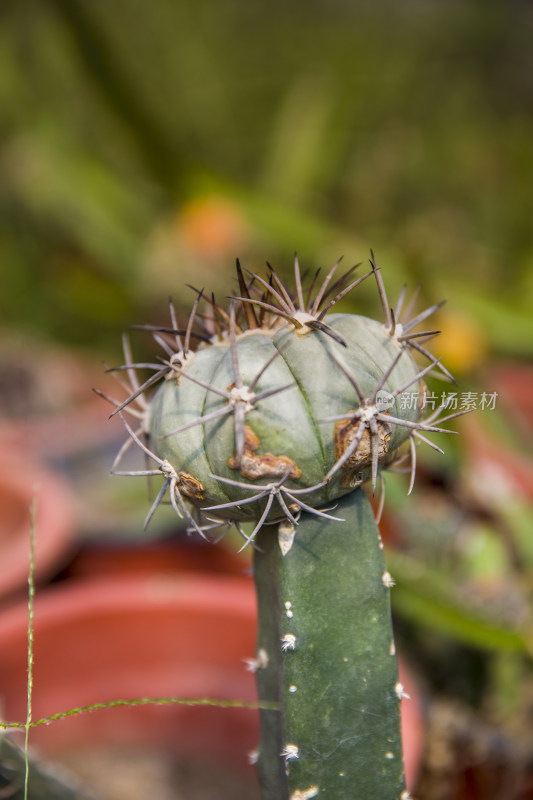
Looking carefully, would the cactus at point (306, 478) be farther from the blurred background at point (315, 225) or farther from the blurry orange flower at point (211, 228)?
the blurry orange flower at point (211, 228)

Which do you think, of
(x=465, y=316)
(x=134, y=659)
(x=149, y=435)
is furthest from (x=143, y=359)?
(x=149, y=435)

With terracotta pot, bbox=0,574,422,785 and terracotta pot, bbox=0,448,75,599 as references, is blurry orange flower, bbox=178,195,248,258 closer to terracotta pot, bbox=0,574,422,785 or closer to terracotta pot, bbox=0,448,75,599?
terracotta pot, bbox=0,448,75,599

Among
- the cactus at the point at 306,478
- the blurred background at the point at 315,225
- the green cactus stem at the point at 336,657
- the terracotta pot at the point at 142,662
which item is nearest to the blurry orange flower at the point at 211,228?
the blurred background at the point at 315,225

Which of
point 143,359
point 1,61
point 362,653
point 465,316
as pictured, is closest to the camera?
point 362,653

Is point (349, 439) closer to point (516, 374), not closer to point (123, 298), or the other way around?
point (516, 374)

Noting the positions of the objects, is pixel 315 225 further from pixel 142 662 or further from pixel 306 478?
pixel 306 478
